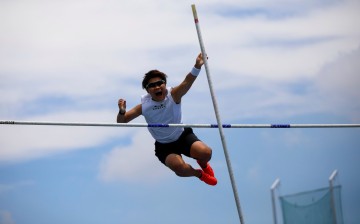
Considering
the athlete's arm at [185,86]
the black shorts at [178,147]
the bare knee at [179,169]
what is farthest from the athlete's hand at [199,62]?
the bare knee at [179,169]

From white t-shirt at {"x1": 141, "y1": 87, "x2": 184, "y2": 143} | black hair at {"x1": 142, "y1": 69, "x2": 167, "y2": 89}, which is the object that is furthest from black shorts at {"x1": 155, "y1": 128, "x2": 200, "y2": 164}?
black hair at {"x1": 142, "y1": 69, "x2": 167, "y2": 89}

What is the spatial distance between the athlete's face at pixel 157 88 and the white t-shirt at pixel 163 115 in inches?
4.2

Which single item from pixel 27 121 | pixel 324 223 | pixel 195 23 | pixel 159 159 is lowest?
pixel 324 223

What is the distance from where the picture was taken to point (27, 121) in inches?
526

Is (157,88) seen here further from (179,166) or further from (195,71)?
(179,166)

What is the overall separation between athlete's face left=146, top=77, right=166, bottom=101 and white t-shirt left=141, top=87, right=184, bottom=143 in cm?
11

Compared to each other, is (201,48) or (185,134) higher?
(201,48)

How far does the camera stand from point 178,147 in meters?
13.4

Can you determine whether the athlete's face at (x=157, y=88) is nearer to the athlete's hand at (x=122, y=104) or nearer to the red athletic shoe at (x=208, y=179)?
the athlete's hand at (x=122, y=104)

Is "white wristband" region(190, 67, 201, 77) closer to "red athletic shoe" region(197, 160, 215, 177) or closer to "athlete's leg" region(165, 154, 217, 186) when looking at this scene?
"athlete's leg" region(165, 154, 217, 186)

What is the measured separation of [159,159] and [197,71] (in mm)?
1510

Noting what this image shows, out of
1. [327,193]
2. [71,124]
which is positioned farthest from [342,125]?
[71,124]

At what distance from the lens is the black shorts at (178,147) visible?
13.3 m

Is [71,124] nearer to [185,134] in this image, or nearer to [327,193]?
[185,134]
